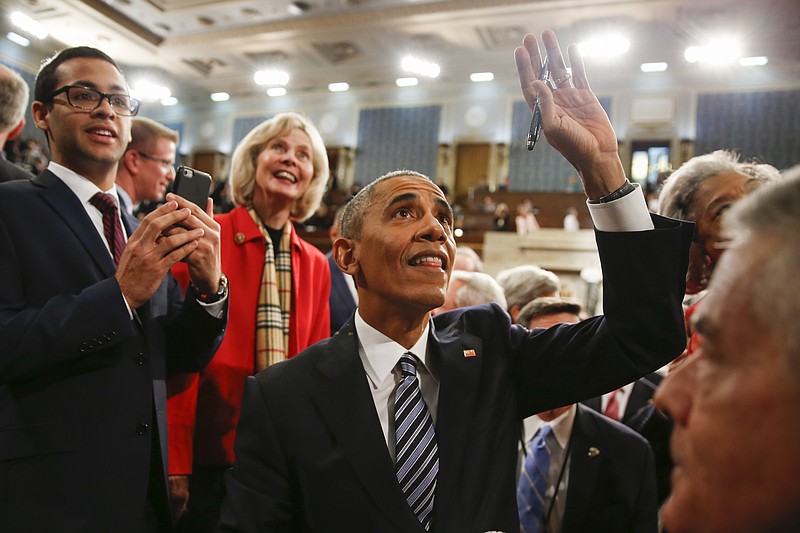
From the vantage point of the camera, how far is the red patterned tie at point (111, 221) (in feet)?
5.37

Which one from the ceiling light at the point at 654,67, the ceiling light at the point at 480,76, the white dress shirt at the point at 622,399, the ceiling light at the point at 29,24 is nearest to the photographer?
the white dress shirt at the point at 622,399

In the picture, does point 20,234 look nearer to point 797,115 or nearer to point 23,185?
point 23,185

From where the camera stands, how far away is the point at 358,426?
1.33 metres

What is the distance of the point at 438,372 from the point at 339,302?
4.41 feet

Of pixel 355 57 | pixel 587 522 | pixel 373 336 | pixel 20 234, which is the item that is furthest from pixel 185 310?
pixel 355 57

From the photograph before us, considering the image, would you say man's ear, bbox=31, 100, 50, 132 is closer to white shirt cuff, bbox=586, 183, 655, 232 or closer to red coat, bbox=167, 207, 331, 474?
red coat, bbox=167, 207, 331, 474

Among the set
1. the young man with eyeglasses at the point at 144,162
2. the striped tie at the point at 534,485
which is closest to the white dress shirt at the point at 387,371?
the striped tie at the point at 534,485

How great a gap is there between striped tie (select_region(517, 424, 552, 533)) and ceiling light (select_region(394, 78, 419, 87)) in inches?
527

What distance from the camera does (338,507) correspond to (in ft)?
4.13

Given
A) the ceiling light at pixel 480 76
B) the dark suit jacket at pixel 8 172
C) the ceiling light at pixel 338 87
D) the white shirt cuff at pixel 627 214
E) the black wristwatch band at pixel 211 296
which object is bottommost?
the black wristwatch band at pixel 211 296

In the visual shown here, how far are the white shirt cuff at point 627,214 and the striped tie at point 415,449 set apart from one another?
1.80 feet

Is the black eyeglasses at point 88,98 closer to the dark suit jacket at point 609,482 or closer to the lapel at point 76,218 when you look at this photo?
the lapel at point 76,218

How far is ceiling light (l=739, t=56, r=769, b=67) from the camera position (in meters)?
11.8

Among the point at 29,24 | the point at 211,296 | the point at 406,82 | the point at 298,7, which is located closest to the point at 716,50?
the point at 406,82
